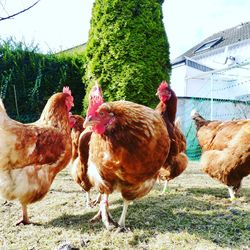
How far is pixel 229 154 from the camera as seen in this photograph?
178 inches

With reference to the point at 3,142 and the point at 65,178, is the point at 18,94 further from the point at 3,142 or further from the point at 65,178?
the point at 3,142

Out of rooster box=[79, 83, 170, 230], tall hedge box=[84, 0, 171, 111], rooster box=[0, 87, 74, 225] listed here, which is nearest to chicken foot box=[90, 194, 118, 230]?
rooster box=[79, 83, 170, 230]

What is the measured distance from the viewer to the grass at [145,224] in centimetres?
298

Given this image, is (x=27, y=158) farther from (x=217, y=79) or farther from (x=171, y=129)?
(x=217, y=79)

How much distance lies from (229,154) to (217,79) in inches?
325

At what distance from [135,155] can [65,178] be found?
374 cm

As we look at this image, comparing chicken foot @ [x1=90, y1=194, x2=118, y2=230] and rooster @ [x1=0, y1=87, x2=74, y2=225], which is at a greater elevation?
rooster @ [x1=0, y1=87, x2=74, y2=225]

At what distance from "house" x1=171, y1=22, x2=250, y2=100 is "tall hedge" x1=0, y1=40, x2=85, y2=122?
10.5m

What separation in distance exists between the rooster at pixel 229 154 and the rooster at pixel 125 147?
1.57 metres

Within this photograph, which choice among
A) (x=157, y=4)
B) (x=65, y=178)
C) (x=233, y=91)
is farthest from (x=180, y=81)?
(x=65, y=178)

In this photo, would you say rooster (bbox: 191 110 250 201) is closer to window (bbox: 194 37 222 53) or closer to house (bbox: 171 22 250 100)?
house (bbox: 171 22 250 100)

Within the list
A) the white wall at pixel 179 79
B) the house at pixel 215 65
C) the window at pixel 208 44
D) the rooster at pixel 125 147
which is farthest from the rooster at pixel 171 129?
the window at pixel 208 44

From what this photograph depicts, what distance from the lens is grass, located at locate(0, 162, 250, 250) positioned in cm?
298

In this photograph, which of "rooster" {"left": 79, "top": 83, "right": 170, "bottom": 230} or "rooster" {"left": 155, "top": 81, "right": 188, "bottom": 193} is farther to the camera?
"rooster" {"left": 155, "top": 81, "right": 188, "bottom": 193}
